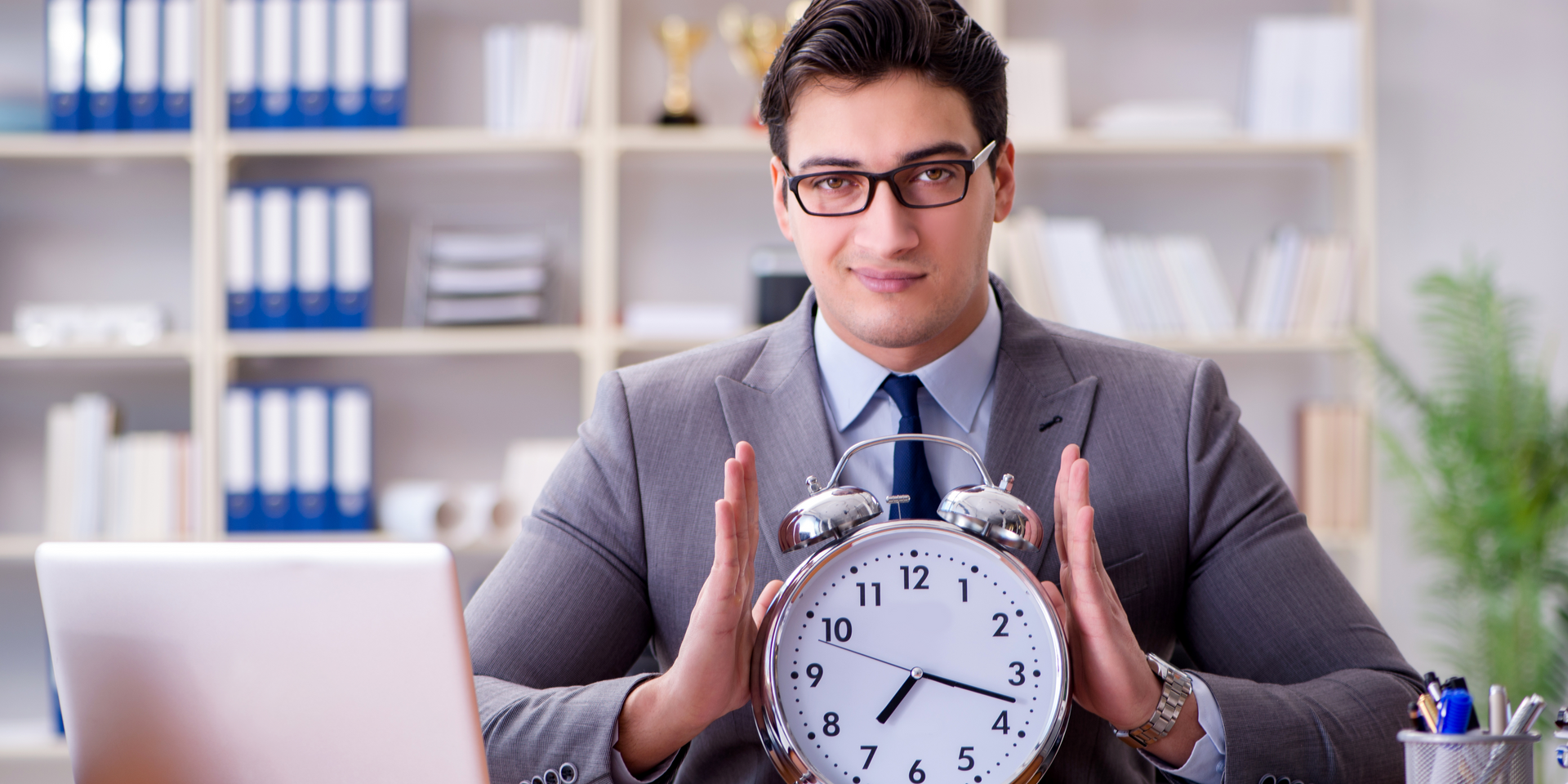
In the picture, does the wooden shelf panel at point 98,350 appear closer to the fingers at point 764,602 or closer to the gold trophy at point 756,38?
the gold trophy at point 756,38

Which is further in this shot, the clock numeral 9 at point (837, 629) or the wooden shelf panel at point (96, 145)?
the wooden shelf panel at point (96, 145)

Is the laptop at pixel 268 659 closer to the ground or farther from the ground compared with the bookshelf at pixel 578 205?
closer to the ground

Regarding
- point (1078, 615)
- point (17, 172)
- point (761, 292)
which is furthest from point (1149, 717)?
A: point (17, 172)

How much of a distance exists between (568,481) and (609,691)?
341 millimetres

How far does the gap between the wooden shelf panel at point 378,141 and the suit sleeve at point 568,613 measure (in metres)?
1.64

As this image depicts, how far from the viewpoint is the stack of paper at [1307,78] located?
3018mm

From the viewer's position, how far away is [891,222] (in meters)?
1.30

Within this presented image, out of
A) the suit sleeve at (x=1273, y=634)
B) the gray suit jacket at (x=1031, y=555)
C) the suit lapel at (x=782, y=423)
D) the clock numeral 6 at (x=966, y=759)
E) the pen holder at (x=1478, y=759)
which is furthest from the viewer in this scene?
the suit lapel at (x=782, y=423)

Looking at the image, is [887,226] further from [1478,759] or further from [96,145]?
[96,145]

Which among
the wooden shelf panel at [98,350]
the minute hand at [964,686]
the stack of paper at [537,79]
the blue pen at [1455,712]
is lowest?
the minute hand at [964,686]

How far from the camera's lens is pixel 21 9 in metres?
3.27

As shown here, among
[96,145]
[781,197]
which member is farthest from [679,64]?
[781,197]

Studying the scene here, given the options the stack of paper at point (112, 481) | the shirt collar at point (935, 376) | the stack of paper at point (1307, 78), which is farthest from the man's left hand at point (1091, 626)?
the stack of paper at point (112, 481)

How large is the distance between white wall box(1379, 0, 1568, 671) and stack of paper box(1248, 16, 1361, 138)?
1.30ft
